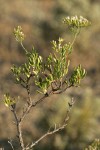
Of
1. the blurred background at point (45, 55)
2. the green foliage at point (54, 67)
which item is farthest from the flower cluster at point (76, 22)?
the blurred background at point (45, 55)

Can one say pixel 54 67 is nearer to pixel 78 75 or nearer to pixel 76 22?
pixel 78 75

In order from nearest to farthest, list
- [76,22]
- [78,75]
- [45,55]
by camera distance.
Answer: [78,75] → [76,22] → [45,55]

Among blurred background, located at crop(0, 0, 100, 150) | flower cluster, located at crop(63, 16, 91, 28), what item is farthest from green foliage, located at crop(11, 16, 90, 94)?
blurred background, located at crop(0, 0, 100, 150)

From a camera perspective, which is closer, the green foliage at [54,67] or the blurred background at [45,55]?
the green foliage at [54,67]

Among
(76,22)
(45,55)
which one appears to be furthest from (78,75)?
(45,55)

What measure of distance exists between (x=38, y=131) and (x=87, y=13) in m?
9.53

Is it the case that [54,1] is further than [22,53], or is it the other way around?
[54,1]

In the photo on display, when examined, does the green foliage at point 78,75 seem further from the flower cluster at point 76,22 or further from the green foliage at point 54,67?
the flower cluster at point 76,22

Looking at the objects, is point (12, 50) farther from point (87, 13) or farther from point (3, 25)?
point (87, 13)

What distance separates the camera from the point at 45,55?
18000 mm

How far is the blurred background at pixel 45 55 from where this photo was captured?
11508mm

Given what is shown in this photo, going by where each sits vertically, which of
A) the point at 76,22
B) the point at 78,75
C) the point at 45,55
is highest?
the point at 45,55

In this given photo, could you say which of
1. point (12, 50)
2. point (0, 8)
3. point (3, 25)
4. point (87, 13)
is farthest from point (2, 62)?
point (0, 8)

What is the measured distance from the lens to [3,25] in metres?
19.7
